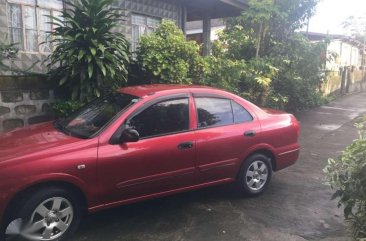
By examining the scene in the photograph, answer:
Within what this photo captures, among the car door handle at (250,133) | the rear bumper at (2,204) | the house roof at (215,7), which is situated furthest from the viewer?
the house roof at (215,7)

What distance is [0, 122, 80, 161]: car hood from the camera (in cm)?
383

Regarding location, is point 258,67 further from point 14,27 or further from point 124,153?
point 124,153

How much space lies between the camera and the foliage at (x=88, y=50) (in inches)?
258

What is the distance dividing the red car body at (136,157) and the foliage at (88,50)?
5.72 feet

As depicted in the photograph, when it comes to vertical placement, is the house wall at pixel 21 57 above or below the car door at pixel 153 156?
above

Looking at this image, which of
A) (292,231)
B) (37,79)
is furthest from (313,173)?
(37,79)

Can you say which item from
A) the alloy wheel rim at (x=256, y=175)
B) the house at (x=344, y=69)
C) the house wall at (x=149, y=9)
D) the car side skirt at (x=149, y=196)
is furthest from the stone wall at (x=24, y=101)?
the house at (x=344, y=69)

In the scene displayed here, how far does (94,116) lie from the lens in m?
4.72

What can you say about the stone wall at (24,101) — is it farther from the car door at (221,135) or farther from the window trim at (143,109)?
the car door at (221,135)

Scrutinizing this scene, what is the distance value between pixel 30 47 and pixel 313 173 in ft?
20.0

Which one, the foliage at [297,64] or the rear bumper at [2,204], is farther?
the foliage at [297,64]

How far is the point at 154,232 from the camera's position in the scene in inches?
169

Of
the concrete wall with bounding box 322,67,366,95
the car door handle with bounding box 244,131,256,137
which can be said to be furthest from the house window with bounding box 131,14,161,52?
the concrete wall with bounding box 322,67,366,95

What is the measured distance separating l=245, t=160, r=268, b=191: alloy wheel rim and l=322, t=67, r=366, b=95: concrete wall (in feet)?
41.6
